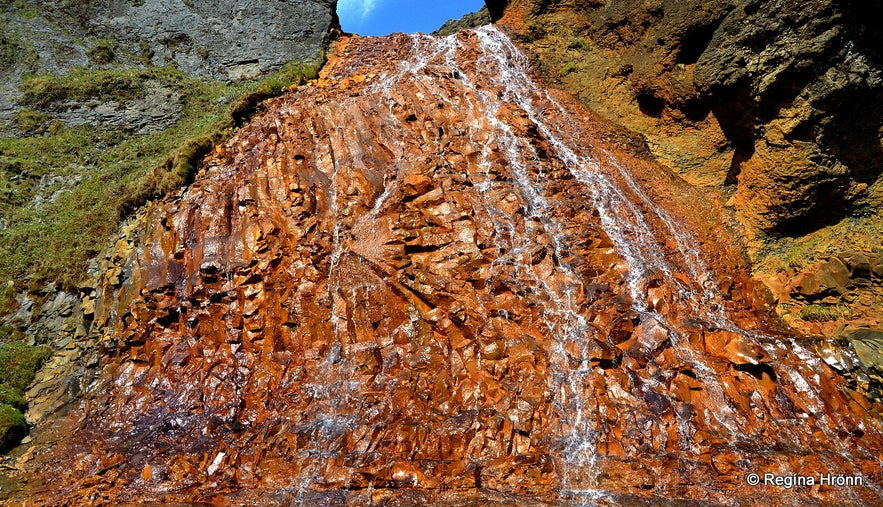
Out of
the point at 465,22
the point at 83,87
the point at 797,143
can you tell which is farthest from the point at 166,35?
the point at 797,143

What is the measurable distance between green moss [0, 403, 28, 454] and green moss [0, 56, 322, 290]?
380 cm

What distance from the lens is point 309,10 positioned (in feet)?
85.0

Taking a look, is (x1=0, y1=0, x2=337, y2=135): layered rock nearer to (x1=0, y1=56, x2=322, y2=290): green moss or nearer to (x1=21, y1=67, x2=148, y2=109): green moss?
(x1=21, y1=67, x2=148, y2=109): green moss

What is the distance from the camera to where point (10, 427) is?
9.23m

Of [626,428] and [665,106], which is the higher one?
[665,106]

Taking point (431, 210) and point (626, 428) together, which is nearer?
point (626, 428)

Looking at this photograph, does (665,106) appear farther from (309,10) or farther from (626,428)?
(309,10)

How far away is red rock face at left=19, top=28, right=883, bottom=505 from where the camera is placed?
751cm

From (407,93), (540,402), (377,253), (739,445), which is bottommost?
(739,445)

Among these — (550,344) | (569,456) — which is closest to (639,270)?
(550,344)

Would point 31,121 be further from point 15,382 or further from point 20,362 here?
point 15,382

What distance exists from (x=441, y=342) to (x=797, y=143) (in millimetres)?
9375

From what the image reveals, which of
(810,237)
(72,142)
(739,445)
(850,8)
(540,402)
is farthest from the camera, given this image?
(72,142)

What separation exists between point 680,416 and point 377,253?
6714 millimetres
